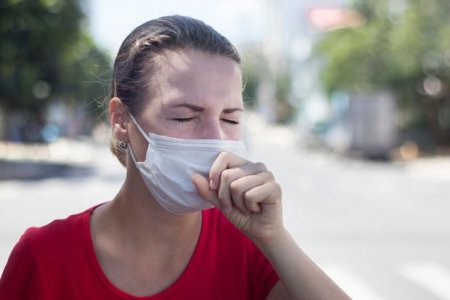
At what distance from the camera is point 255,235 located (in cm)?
168

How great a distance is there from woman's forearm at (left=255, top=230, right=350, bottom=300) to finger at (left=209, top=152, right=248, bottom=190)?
0.61 ft

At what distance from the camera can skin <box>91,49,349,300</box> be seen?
1647mm

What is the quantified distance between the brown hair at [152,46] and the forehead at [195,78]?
0.07ft

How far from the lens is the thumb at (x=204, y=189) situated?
1.69m

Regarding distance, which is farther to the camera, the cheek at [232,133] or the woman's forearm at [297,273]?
the cheek at [232,133]

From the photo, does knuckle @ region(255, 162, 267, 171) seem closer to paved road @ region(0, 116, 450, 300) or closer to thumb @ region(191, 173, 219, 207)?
thumb @ region(191, 173, 219, 207)

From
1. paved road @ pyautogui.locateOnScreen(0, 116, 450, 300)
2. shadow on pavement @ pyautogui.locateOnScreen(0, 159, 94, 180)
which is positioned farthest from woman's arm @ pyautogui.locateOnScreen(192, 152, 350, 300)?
shadow on pavement @ pyautogui.locateOnScreen(0, 159, 94, 180)

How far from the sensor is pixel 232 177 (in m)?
1.61

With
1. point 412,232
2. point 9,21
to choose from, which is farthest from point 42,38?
point 412,232

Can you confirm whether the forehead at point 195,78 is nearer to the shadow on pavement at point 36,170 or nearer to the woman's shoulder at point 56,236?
the woman's shoulder at point 56,236

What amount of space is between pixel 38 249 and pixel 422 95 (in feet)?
119

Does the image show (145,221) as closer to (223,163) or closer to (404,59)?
(223,163)

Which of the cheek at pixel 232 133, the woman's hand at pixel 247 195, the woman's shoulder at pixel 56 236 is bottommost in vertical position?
the woman's shoulder at pixel 56 236

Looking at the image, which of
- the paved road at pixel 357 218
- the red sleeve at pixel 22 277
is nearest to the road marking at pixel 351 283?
the paved road at pixel 357 218
